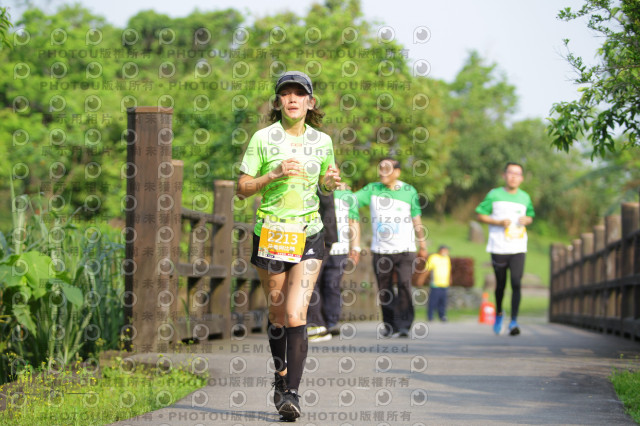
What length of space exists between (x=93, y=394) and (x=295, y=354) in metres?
1.44

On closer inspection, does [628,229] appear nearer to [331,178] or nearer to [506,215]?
[506,215]

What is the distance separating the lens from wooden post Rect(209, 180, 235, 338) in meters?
9.32

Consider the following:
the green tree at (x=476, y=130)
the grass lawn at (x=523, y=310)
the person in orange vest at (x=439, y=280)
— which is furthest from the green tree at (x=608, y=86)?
the green tree at (x=476, y=130)

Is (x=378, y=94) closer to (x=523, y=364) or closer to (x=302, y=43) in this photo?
(x=302, y=43)

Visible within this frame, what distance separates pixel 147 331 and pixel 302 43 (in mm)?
20936

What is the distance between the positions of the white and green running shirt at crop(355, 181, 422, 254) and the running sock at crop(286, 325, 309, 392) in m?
5.14

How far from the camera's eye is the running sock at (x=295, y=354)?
504 centimetres

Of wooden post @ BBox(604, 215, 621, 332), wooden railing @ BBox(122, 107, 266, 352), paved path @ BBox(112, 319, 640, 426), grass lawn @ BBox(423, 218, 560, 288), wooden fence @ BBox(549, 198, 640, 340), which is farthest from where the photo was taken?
grass lawn @ BBox(423, 218, 560, 288)

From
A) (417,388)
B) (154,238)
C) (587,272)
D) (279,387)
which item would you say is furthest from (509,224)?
(279,387)

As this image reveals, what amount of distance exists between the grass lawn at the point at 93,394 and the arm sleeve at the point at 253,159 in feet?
4.82

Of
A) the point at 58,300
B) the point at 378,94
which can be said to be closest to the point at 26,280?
the point at 58,300

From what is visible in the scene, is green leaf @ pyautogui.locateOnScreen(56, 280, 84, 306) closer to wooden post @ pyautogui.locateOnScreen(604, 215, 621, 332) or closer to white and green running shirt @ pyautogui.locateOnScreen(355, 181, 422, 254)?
white and green running shirt @ pyautogui.locateOnScreen(355, 181, 422, 254)

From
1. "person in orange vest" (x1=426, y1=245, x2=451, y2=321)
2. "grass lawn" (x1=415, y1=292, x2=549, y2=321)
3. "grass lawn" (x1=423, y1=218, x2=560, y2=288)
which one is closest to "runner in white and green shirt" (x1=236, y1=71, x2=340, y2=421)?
"person in orange vest" (x1=426, y1=245, x2=451, y2=321)

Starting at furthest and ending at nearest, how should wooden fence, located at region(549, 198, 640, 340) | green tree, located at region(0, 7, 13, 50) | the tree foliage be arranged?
the tree foliage
wooden fence, located at region(549, 198, 640, 340)
green tree, located at region(0, 7, 13, 50)
